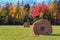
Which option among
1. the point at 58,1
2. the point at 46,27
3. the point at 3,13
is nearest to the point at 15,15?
the point at 3,13

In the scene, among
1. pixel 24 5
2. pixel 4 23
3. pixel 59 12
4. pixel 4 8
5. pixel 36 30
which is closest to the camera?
pixel 36 30

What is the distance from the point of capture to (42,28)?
2569 centimetres

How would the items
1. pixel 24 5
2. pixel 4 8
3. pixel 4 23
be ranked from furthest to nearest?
pixel 24 5 < pixel 4 8 < pixel 4 23

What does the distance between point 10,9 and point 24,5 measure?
898 centimetres

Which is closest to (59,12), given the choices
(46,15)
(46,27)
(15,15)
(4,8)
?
(46,15)

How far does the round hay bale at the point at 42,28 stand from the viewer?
80.1 ft

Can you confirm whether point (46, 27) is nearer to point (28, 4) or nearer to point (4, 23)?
point (4, 23)

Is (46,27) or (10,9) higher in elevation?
(46,27)

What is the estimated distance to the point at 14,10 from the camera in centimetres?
9544

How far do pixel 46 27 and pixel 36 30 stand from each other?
109 centimetres

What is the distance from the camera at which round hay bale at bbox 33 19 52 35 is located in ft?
80.1

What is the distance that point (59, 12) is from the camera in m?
89.8

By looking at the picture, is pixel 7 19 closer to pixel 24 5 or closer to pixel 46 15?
pixel 46 15

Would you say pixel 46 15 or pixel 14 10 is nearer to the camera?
pixel 46 15
